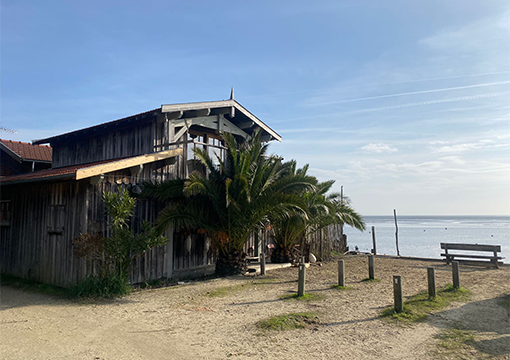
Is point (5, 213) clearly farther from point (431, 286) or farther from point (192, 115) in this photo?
point (431, 286)

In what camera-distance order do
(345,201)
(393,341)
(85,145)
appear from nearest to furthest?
(393,341), (85,145), (345,201)

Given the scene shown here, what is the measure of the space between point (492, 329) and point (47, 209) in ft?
39.6

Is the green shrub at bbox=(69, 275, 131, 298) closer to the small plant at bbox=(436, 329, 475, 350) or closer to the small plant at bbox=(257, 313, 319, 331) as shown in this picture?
the small plant at bbox=(257, 313, 319, 331)

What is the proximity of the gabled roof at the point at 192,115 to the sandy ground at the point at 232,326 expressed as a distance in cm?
613

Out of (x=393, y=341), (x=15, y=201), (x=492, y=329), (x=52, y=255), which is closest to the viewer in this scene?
(x=393, y=341)

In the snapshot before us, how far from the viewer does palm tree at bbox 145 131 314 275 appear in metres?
11.8

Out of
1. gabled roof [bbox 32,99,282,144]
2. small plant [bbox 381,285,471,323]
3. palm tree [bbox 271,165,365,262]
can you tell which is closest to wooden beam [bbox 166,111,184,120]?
gabled roof [bbox 32,99,282,144]

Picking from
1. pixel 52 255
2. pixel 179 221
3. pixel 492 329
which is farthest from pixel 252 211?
pixel 492 329

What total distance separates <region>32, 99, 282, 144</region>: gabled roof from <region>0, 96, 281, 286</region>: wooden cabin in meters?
0.04

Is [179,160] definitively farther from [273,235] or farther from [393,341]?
[393,341]

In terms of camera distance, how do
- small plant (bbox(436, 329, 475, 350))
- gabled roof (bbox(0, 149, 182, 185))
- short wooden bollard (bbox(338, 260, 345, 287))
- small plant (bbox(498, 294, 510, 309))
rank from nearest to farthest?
1. small plant (bbox(436, 329, 475, 350))
2. small plant (bbox(498, 294, 510, 309))
3. gabled roof (bbox(0, 149, 182, 185))
4. short wooden bollard (bbox(338, 260, 345, 287))

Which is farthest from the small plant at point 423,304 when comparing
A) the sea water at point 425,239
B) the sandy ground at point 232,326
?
the sea water at point 425,239

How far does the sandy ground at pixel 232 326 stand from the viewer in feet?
19.3

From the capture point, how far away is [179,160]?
45.0ft
